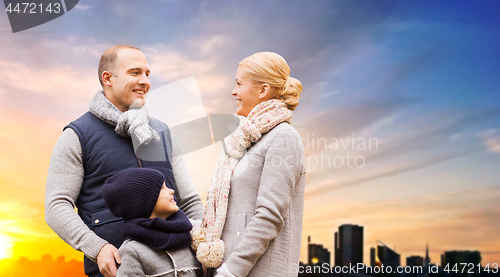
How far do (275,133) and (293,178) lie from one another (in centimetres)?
29

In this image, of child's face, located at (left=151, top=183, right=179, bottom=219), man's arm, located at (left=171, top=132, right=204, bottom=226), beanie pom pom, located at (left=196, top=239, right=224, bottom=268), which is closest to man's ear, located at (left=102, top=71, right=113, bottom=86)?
man's arm, located at (left=171, top=132, right=204, bottom=226)

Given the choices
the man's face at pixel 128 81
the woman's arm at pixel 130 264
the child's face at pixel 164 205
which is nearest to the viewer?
the woman's arm at pixel 130 264

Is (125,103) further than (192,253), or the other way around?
(125,103)

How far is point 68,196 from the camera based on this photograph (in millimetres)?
2488

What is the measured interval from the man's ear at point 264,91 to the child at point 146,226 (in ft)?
2.50

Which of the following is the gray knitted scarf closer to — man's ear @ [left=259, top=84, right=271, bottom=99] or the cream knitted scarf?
the cream knitted scarf

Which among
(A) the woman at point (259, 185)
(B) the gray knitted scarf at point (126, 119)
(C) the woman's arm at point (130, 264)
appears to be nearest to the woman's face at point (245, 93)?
(A) the woman at point (259, 185)

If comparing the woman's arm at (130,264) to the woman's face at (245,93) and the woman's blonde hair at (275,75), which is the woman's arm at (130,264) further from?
the woman's blonde hair at (275,75)

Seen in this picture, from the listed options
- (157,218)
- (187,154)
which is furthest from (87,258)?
(187,154)

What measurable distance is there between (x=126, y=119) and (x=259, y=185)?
39.6 inches

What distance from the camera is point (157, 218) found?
2.14 meters

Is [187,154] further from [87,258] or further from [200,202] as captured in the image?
[87,258]

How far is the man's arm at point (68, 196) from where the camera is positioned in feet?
7.79

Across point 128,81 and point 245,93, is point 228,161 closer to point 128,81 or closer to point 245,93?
point 245,93
